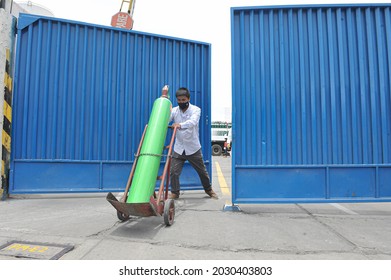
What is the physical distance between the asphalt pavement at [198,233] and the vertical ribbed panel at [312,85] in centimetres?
79

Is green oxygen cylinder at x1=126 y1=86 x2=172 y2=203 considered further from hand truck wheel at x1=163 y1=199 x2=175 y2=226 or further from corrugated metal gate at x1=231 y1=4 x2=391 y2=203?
corrugated metal gate at x1=231 y1=4 x2=391 y2=203

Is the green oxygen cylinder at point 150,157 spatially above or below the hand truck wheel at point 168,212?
above

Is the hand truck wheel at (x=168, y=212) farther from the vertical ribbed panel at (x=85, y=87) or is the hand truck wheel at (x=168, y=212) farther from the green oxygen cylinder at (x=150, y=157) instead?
the vertical ribbed panel at (x=85, y=87)

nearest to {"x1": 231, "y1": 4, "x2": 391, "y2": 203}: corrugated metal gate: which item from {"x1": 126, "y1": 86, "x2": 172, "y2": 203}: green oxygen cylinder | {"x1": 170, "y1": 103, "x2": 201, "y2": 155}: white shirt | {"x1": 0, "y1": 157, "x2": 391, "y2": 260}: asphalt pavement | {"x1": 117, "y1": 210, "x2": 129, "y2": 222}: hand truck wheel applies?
{"x1": 0, "y1": 157, "x2": 391, "y2": 260}: asphalt pavement

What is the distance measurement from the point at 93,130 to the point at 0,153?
53.8 inches

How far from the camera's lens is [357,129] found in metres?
3.82

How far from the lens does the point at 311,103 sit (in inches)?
151

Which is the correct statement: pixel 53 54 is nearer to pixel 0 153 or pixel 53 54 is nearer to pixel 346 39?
pixel 0 153

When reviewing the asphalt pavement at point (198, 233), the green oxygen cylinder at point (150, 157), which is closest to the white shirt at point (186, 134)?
the green oxygen cylinder at point (150, 157)

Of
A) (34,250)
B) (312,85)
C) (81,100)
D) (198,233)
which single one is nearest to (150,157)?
(198,233)

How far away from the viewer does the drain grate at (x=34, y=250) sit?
2.23m

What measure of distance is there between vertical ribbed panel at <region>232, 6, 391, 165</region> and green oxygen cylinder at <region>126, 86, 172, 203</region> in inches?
41.6

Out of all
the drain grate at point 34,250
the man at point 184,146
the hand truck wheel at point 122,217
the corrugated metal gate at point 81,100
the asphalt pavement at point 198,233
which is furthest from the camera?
the corrugated metal gate at point 81,100
